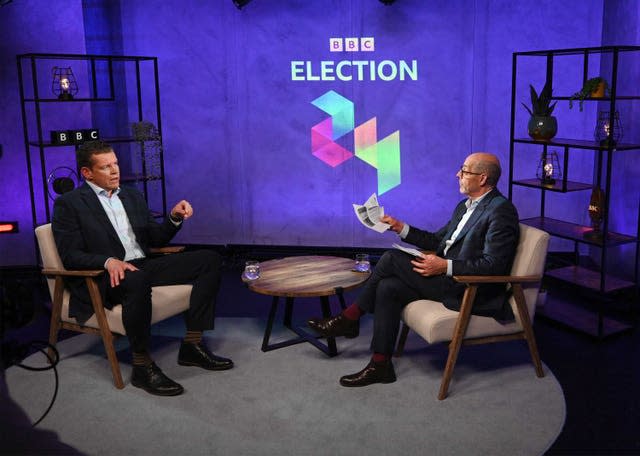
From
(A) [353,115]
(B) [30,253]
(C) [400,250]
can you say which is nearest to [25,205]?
(B) [30,253]

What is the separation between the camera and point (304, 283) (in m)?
4.02

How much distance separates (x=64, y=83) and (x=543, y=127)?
351 centimetres

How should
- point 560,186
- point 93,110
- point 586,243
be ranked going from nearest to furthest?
point 586,243
point 560,186
point 93,110

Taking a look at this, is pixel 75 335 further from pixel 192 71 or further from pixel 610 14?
pixel 610 14

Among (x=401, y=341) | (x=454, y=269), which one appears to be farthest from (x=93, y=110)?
(x=454, y=269)

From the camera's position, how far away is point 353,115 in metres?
6.29

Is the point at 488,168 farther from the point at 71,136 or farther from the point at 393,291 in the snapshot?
the point at 71,136

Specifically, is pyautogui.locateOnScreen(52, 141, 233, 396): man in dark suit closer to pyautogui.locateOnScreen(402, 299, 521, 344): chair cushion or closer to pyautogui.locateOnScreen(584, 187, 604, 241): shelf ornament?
pyautogui.locateOnScreen(402, 299, 521, 344): chair cushion

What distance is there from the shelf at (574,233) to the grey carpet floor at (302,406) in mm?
761

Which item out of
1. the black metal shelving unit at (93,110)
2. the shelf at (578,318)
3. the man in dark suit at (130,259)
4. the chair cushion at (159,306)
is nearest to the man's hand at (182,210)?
the man in dark suit at (130,259)

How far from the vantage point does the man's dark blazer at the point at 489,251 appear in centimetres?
362

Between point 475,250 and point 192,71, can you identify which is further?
point 192,71

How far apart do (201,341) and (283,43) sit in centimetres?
305

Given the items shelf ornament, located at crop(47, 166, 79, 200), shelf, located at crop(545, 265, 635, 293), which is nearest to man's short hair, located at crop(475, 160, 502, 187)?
shelf, located at crop(545, 265, 635, 293)
